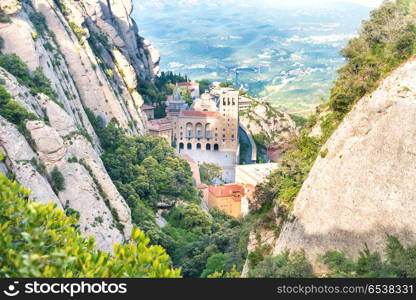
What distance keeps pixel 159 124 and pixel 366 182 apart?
73.9 metres

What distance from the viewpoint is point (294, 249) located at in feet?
104

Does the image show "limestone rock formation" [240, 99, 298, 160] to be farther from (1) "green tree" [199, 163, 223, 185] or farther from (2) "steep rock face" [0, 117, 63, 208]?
(2) "steep rock face" [0, 117, 63, 208]

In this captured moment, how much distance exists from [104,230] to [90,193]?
3262 mm

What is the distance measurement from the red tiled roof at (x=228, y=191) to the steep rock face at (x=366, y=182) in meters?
42.5

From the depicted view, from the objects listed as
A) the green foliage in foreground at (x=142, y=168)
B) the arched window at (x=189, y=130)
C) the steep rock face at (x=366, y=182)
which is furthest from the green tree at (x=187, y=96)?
the steep rock face at (x=366, y=182)

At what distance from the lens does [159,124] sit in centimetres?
10206

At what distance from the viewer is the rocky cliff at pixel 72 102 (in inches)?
1687

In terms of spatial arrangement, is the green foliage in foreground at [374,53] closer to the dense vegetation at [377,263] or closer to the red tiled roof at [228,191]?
the dense vegetation at [377,263]

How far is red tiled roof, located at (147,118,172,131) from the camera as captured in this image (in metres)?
98.9

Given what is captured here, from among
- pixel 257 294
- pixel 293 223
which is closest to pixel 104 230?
pixel 293 223

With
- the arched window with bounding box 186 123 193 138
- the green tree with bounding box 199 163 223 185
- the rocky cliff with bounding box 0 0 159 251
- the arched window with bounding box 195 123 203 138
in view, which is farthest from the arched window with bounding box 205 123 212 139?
the rocky cliff with bounding box 0 0 159 251

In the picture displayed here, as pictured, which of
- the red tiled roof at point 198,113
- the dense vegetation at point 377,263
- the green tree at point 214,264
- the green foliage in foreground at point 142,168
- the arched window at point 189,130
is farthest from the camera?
the arched window at point 189,130

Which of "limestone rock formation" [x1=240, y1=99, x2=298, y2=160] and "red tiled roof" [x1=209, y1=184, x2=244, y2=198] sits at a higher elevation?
"red tiled roof" [x1=209, y1=184, x2=244, y2=198]

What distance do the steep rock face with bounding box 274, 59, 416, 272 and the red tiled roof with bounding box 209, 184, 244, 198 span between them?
42.5 m
